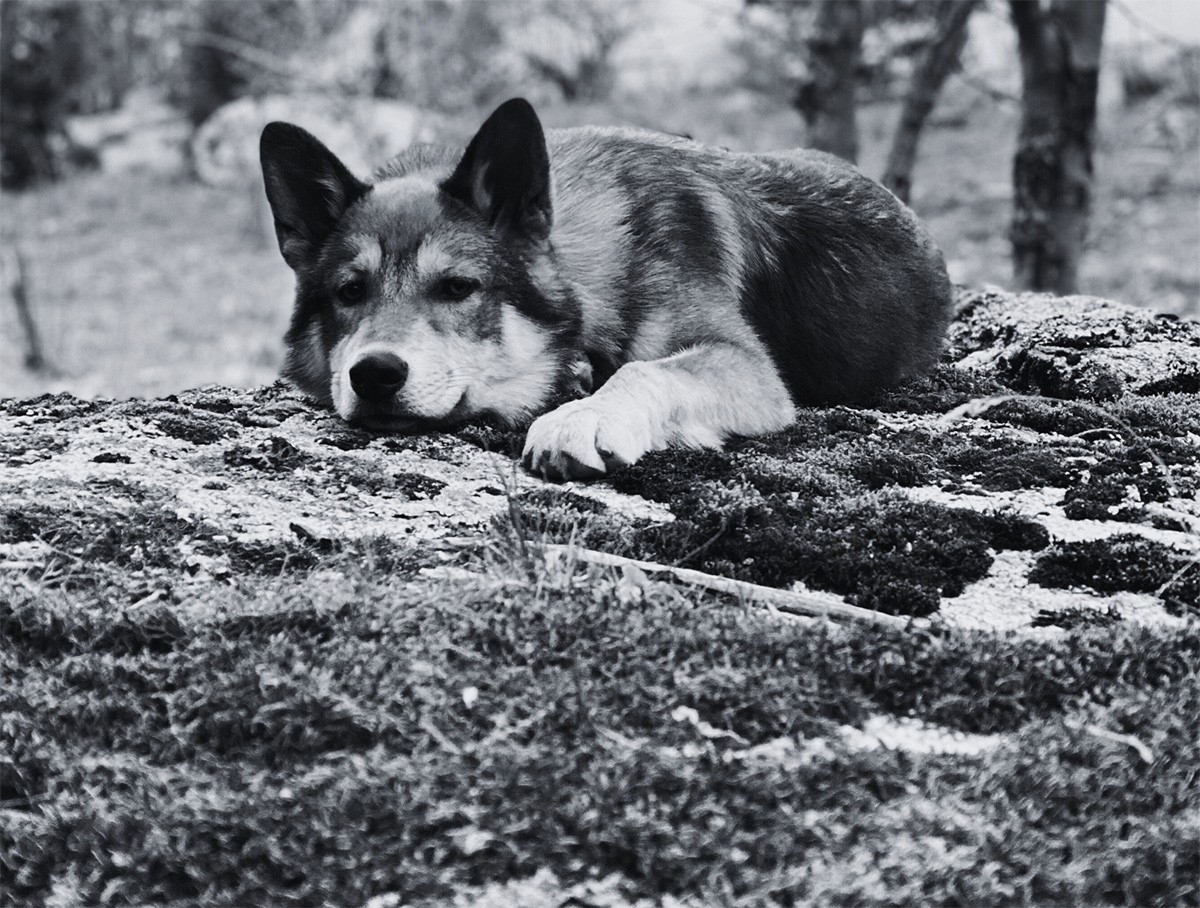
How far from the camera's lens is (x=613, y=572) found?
2.46m

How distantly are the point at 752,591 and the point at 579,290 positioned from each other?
160 cm

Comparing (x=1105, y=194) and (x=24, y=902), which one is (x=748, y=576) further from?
(x=1105, y=194)

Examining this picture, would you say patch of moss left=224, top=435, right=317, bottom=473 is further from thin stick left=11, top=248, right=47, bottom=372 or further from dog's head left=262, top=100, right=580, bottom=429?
thin stick left=11, top=248, right=47, bottom=372

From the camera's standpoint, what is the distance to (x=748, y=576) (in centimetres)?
251

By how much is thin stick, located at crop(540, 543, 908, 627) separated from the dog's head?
42.1 inches

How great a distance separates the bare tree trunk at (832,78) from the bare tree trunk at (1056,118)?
1.27 m

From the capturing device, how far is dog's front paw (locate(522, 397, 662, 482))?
3.07 m

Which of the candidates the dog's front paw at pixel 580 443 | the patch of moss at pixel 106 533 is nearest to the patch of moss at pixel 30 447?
the patch of moss at pixel 106 533

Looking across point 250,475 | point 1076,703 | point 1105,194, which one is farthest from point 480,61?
point 1076,703

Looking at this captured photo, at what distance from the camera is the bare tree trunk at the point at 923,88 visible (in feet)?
→ 24.1

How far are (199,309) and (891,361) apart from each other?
10.2 metres

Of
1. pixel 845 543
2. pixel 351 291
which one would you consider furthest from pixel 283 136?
pixel 845 543

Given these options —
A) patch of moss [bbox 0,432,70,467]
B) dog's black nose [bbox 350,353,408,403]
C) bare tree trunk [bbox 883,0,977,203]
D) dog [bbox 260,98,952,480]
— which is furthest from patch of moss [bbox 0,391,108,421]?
bare tree trunk [bbox 883,0,977,203]

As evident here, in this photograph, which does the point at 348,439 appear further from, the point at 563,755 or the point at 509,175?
the point at 563,755
